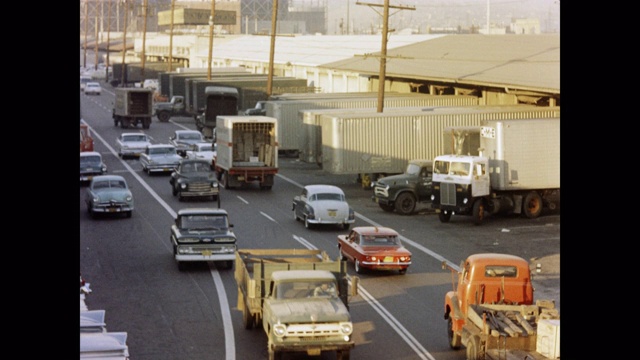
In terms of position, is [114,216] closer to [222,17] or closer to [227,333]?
[227,333]

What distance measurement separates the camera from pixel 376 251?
29.1 m

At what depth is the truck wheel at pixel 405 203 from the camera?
42094 millimetres

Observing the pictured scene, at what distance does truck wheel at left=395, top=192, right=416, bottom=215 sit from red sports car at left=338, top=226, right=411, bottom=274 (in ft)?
38.7

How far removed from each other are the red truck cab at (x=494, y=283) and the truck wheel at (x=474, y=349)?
4.41ft

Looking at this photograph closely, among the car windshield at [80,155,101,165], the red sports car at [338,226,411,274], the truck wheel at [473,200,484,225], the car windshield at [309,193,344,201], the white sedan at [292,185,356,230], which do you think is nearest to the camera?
the red sports car at [338,226,411,274]

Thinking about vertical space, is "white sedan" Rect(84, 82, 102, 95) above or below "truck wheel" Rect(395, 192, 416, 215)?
above

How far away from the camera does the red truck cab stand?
20359mm

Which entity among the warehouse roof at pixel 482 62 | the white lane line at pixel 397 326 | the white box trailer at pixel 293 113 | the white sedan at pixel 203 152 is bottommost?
the white lane line at pixel 397 326

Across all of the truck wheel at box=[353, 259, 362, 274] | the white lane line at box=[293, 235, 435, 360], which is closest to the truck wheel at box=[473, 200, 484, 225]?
the truck wheel at box=[353, 259, 362, 274]

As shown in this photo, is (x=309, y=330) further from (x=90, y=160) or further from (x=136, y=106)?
(x=136, y=106)

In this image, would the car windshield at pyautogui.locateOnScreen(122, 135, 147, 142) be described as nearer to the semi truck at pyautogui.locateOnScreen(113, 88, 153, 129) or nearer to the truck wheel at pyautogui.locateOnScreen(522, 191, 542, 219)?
the semi truck at pyautogui.locateOnScreen(113, 88, 153, 129)

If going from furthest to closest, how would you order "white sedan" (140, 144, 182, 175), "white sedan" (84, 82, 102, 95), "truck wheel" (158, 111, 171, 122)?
"white sedan" (84, 82, 102, 95)
"truck wheel" (158, 111, 171, 122)
"white sedan" (140, 144, 182, 175)

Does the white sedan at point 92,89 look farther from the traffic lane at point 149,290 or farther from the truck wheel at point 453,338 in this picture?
the truck wheel at point 453,338

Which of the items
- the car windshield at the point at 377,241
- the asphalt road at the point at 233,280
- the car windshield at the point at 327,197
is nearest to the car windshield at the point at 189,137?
the asphalt road at the point at 233,280
